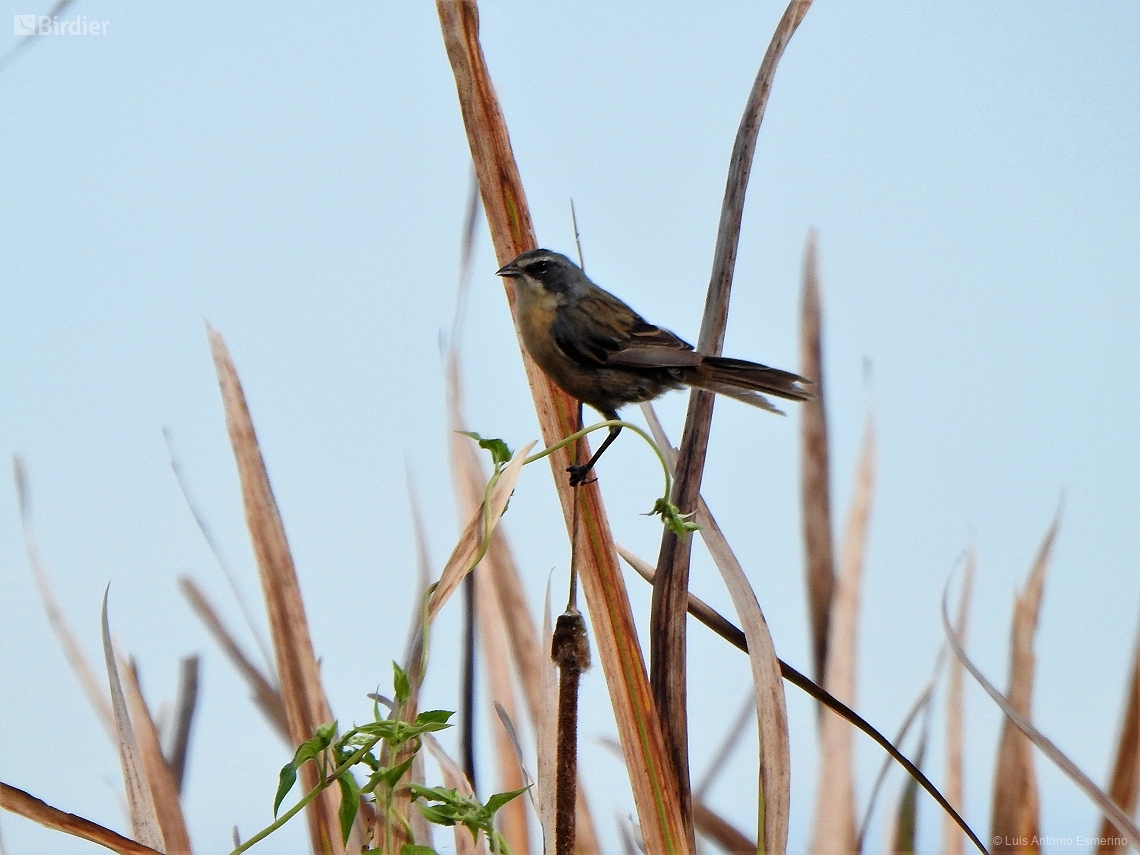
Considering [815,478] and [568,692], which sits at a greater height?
[815,478]

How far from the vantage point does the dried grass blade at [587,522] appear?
4.25 ft

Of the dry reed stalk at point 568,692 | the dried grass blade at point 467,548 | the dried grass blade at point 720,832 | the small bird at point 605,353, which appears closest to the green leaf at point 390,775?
the dry reed stalk at point 568,692

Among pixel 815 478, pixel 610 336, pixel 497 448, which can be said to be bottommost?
pixel 497 448

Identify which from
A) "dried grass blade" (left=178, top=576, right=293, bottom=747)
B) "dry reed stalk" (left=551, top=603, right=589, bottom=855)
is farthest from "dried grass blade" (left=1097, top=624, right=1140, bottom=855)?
"dried grass blade" (left=178, top=576, right=293, bottom=747)

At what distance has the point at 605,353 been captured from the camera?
1829 millimetres

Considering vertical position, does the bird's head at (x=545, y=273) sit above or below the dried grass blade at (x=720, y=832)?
above

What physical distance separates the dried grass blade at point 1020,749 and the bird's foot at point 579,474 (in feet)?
4.04

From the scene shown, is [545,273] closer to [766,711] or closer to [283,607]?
[283,607]

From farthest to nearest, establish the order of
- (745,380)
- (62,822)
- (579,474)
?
(745,380) < (579,474) < (62,822)

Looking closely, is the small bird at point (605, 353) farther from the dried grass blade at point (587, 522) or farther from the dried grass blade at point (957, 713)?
the dried grass blade at point (957, 713)

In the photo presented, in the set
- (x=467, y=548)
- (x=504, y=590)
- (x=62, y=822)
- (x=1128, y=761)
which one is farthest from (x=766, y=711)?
(x=1128, y=761)

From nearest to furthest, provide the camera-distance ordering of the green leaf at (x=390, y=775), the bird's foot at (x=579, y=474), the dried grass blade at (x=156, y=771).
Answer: the green leaf at (x=390, y=775) < the bird's foot at (x=579, y=474) < the dried grass blade at (x=156, y=771)

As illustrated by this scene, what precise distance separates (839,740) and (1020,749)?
1.40 feet

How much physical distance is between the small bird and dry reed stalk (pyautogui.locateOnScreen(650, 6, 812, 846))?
0.07 meters
